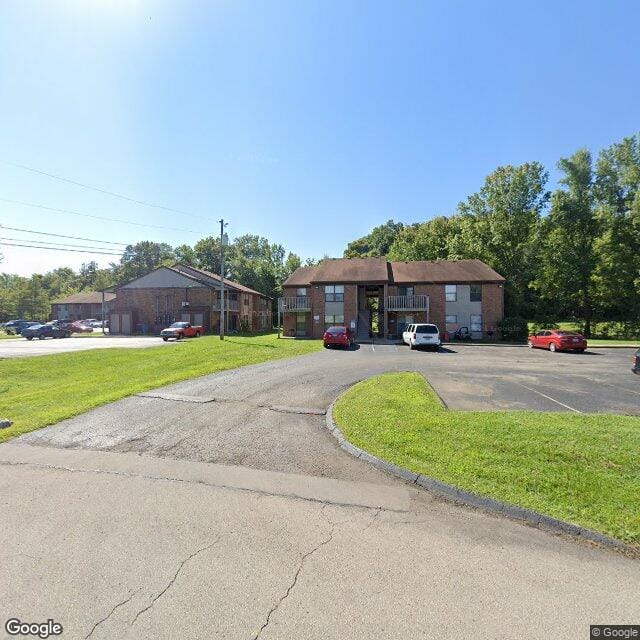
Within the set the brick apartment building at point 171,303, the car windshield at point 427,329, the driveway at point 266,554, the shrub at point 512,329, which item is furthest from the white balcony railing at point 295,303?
the driveway at point 266,554

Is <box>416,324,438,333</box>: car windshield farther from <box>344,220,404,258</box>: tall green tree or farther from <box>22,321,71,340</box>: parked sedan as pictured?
<box>344,220,404,258</box>: tall green tree

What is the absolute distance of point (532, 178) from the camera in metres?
44.7

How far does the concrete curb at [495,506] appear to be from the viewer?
3620 millimetres

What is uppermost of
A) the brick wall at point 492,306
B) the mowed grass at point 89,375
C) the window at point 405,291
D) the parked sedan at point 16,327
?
the window at point 405,291

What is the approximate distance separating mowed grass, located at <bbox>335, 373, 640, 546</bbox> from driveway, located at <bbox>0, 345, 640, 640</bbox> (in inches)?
20.2

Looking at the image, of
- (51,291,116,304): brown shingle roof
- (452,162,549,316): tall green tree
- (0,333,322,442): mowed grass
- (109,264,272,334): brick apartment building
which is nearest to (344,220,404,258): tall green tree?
(452,162,549,316): tall green tree

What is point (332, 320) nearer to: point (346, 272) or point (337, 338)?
point (346, 272)

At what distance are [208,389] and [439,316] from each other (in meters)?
27.2

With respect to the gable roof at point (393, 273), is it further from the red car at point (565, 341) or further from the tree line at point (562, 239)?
Result: the red car at point (565, 341)

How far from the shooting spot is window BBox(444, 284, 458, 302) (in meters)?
33.8

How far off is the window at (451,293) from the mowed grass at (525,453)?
89.9 ft

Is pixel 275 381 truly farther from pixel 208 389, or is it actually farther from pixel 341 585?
pixel 341 585

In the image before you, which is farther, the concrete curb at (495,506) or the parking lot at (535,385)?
the parking lot at (535,385)

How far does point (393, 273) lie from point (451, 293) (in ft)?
20.6
